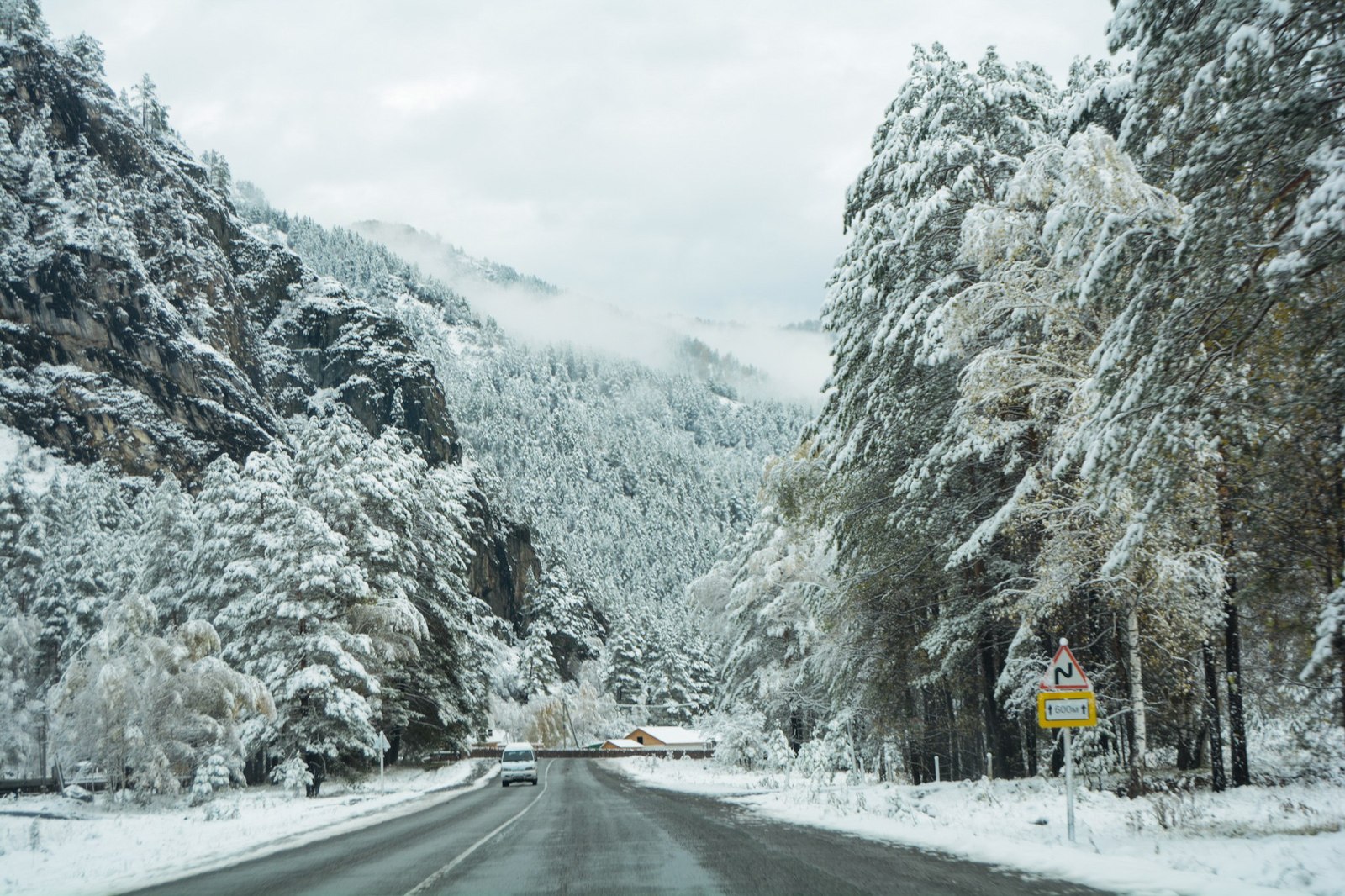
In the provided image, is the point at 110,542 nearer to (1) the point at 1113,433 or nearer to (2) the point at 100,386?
(2) the point at 100,386

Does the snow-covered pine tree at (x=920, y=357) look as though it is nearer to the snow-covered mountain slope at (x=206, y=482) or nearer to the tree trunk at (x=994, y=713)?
the tree trunk at (x=994, y=713)

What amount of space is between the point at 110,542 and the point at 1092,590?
6354 centimetres

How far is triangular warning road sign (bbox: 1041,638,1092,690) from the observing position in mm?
10719

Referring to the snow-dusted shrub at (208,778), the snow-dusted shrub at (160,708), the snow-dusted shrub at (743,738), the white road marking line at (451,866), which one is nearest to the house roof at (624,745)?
the snow-dusted shrub at (743,738)

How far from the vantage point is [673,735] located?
91.8 meters

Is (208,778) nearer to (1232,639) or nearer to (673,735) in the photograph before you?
(1232,639)

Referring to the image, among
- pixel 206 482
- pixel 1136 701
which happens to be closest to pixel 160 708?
pixel 206 482

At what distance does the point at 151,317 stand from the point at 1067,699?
356 ft

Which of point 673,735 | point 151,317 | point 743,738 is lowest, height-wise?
point 673,735

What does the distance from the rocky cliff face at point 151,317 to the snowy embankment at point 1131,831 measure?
8493 centimetres

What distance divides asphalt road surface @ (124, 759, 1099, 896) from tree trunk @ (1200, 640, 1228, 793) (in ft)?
19.0

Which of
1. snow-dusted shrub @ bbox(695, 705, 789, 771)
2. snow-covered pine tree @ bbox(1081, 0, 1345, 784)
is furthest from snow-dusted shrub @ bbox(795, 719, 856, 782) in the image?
snow-covered pine tree @ bbox(1081, 0, 1345, 784)

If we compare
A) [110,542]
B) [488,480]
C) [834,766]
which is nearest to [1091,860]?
[834,766]

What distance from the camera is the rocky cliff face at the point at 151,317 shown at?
9038 centimetres
